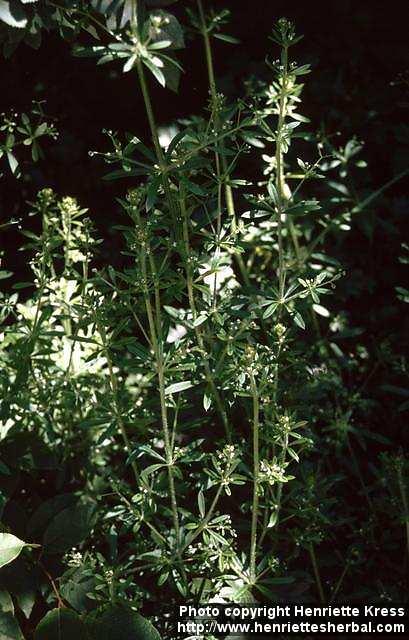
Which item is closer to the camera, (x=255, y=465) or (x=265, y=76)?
(x=255, y=465)

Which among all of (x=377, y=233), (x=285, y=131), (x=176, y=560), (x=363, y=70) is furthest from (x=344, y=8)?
(x=176, y=560)

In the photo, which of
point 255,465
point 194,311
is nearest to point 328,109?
point 194,311

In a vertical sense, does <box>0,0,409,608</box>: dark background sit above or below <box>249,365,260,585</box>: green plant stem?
above

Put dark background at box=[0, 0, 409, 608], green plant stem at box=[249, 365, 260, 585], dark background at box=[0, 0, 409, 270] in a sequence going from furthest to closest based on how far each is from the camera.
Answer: dark background at box=[0, 0, 409, 270] → dark background at box=[0, 0, 409, 608] → green plant stem at box=[249, 365, 260, 585]

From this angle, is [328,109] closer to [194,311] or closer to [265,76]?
[265,76]

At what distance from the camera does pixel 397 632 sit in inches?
85.1

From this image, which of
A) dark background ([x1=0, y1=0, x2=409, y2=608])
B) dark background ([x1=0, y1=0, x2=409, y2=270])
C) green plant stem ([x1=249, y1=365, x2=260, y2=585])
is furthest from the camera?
dark background ([x1=0, y1=0, x2=409, y2=270])

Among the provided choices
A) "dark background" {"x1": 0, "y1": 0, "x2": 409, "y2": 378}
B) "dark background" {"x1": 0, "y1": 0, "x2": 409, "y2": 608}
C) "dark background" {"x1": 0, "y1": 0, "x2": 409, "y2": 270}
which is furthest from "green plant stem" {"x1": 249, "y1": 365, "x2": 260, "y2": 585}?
"dark background" {"x1": 0, "y1": 0, "x2": 409, "y2": 270}

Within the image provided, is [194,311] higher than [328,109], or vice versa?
[328,109]

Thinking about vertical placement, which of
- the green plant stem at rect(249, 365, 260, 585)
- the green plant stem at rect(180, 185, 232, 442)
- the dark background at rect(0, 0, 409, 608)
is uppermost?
the dark background at rect(0, 0, 409, 608)

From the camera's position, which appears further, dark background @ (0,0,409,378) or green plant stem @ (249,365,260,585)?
dark background @ (0,0,409,378)

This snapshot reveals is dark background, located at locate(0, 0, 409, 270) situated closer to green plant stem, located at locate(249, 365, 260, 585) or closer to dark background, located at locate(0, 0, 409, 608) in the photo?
dark background, located at locate(0, 0, 409, 608)

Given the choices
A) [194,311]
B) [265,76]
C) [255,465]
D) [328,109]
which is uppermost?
[265,76]

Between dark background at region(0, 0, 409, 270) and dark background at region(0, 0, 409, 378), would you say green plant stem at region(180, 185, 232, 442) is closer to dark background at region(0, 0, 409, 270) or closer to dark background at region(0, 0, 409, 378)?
dark background at region(0, 0, 409, 378)
